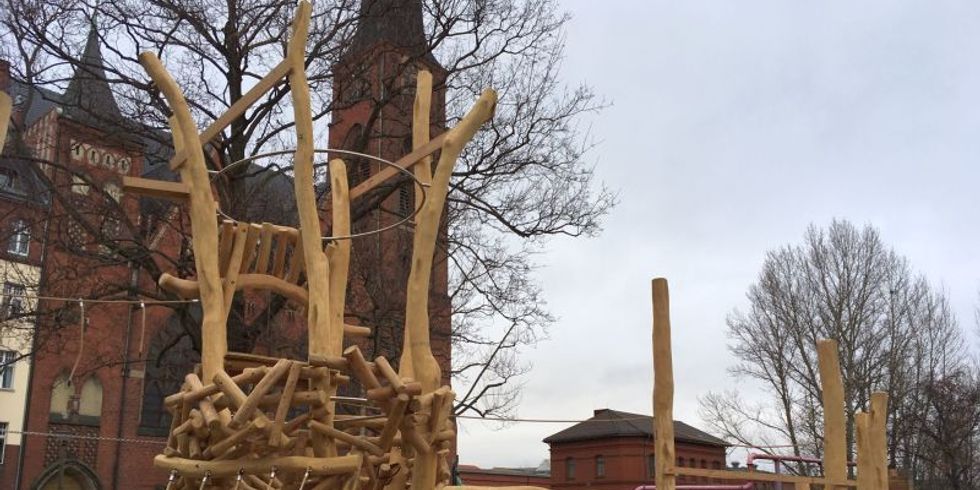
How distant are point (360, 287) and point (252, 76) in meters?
3.77

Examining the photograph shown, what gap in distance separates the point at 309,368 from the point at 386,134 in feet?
40.1

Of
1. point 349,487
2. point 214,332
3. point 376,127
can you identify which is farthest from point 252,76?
point 349,487

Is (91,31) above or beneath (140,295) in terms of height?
above

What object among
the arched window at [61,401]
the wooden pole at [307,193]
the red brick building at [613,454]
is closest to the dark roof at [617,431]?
the red brick building at [613,454]

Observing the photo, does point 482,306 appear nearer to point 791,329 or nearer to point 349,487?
point 349,487

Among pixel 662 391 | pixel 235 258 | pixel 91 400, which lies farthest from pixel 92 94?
pixel 91 400

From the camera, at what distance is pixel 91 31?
43.2 ft

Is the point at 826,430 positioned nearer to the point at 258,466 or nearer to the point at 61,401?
the point at 258,466

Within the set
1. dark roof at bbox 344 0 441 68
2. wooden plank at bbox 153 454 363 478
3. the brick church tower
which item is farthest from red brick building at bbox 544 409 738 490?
wooden plank at bbox 153 454 363 478

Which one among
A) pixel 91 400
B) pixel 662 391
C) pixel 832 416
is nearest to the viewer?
pixel 662 391

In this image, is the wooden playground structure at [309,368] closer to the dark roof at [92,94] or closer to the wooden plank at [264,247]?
the wooden plank at [264,247]

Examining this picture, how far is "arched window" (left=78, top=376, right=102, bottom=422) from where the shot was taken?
26266 mm

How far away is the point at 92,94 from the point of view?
1355 cm

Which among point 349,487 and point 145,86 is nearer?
point 349,487
